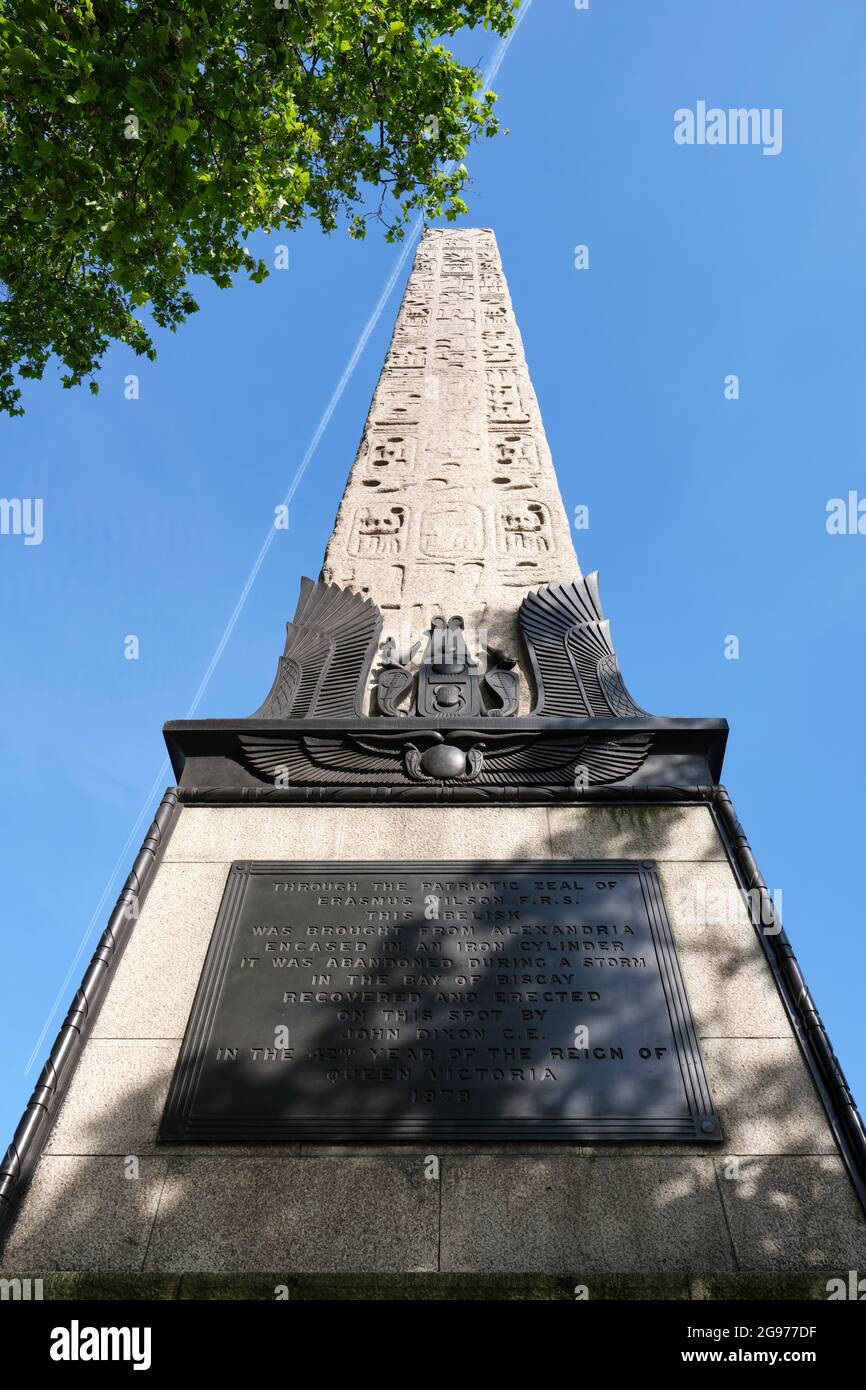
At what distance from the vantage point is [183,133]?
7.02m

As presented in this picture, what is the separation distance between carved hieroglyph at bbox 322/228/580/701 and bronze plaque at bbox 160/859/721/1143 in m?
2.03

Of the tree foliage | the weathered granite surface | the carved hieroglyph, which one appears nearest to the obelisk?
the weathered granite surface

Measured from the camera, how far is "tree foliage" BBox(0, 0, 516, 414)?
22.9ft

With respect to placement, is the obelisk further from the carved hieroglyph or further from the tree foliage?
the tree foliage

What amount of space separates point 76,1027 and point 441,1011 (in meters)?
1.48

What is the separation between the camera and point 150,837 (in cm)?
483

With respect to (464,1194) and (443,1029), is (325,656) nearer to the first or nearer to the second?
(443,1029)

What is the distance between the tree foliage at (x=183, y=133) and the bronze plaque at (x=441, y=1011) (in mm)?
5892

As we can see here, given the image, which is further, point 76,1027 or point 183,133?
point 183,133

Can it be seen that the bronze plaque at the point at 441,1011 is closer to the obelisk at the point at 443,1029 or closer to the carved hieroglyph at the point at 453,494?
the obelisk at the point at 443,1029

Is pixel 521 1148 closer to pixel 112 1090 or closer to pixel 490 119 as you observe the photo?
pixel 112 1090

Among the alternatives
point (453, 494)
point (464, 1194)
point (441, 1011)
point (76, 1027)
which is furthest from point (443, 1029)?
point (453, 494)

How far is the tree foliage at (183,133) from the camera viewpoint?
698 centimetres
